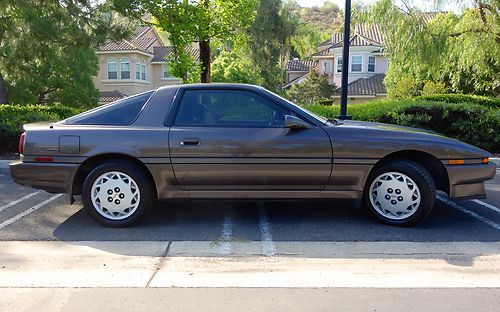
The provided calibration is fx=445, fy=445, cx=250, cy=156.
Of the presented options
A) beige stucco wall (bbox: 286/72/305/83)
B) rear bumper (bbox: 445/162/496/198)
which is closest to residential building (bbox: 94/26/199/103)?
beige stucco wall (bbox: 286/72/305/83)

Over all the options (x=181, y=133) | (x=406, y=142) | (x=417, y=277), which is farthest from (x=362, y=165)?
(x=181, y=133)

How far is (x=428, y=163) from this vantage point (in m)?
4.95

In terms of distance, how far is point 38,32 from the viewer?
11.5m

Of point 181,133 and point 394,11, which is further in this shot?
point 394,11

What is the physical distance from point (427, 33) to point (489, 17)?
181cm

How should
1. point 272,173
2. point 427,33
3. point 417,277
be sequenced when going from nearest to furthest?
point 417,277, point 272,173, point 427,33

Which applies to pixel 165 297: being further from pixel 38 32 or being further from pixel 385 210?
pixel 38 32

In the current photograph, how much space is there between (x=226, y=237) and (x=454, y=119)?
7699 millimetres

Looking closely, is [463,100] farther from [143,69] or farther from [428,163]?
[143,69]

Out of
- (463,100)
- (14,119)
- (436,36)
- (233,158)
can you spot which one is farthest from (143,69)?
(233,158)

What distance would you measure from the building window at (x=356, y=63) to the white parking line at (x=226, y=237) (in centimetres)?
3337

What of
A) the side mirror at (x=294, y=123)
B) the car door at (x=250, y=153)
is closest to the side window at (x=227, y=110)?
the car door at (x=250, y=153)

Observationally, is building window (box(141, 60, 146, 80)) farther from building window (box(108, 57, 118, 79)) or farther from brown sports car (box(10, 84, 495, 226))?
brown sports car (box(10, 84, 495, 226))

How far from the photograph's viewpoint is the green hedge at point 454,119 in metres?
10.0
